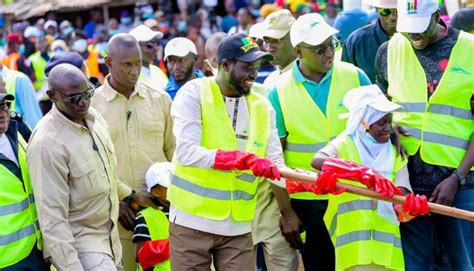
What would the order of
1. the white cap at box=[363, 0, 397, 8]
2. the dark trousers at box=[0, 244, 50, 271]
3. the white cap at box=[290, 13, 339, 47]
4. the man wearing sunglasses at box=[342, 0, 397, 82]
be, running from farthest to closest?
the man wearing sunglasses at box=[342, 0, 397, 82]
the white cap at box=[363, 0, 397, 8]
the white cap at box=[290, 13, 339, 47]
the dark trousers at box=[0, 244, 50, 271]

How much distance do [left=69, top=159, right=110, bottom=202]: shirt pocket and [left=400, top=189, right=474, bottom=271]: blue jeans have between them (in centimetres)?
203

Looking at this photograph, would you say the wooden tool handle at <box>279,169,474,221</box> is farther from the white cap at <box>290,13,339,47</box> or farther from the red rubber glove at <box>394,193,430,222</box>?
the white cap at <box>290,13,339,47</box>

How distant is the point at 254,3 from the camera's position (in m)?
20.8

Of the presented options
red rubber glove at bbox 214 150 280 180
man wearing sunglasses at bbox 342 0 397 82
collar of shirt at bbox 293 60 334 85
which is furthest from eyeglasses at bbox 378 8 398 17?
red rubber glove at bbox 214 150 280 180

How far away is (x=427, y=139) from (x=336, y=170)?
2.83 feet

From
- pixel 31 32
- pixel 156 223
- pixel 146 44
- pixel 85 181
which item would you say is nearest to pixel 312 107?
pixel 156 223

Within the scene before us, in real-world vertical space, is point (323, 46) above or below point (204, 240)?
above

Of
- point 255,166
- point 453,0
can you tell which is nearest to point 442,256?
point 255,166

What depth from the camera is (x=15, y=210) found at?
23.6 feet

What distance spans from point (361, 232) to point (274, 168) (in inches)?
30.1

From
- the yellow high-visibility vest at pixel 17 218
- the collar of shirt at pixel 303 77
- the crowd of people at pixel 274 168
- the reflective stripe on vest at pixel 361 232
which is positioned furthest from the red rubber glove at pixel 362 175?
Result: the yellow high-visibility vest at pixel 17 218

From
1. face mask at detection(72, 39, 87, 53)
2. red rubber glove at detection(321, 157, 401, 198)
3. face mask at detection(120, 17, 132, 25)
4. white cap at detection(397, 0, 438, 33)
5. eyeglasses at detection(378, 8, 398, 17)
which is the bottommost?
Result: face mask at detection(120, 17, 132, 25)

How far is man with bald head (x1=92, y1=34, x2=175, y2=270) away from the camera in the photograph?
27.9 feet

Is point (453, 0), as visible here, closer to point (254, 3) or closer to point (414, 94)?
point (414, 94)
